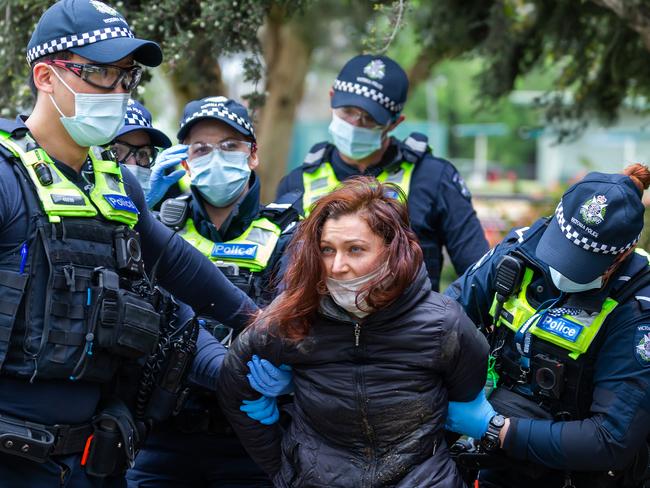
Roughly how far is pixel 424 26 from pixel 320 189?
8.62ft

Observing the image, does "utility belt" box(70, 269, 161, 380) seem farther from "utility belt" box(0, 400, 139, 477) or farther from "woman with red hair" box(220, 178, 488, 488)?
"woman with red hair" box(220, 178, 488, 488)

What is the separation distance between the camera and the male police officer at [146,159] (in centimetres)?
420

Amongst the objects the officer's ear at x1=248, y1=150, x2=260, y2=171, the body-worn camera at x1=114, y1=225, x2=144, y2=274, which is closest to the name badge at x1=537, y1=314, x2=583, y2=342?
the body-worn camera at x1=114, y1=225, x2=144, y2=274

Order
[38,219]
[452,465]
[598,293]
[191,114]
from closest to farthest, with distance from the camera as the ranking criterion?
[38,219]
[452,465]
[598,293]
[191,114]

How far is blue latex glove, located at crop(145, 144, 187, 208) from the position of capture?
4199 millimetres

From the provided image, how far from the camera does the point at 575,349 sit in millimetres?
3184

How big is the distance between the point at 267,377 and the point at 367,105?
2.27 m

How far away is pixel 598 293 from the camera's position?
3203 mm

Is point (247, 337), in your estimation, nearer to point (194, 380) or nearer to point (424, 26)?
point (194, 380)

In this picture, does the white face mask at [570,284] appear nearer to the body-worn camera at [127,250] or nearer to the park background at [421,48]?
the body-worn camera at [127,250]

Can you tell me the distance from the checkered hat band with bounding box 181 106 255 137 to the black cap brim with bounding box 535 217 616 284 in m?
1.53

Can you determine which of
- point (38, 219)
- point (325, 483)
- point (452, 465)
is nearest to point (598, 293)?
point (452, 465)

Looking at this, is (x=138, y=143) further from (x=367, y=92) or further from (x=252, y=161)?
(x=367, y=92)

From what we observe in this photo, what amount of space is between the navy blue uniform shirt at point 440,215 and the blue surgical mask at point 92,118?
205 cm
